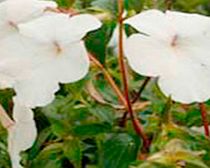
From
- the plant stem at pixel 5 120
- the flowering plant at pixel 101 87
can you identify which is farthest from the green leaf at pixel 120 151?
the plant stem at pixel 5 120

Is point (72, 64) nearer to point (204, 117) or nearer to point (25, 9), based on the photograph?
point (25, 9)

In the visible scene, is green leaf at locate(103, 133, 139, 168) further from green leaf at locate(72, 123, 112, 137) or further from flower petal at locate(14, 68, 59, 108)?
flower petal at locate(14, 68, 59, 108)

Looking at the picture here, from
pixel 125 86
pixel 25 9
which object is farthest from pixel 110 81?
pixel 25 9

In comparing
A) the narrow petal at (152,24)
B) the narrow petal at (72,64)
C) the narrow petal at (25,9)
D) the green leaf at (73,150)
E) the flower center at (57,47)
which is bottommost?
the green leaf at (73,150)

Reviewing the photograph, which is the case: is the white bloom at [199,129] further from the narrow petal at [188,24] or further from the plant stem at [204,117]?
the narrow petal at [188,24]

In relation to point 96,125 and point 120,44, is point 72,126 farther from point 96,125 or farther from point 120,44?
point 120,44

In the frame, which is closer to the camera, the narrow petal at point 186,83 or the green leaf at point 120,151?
the narrow petal at point 186,83
